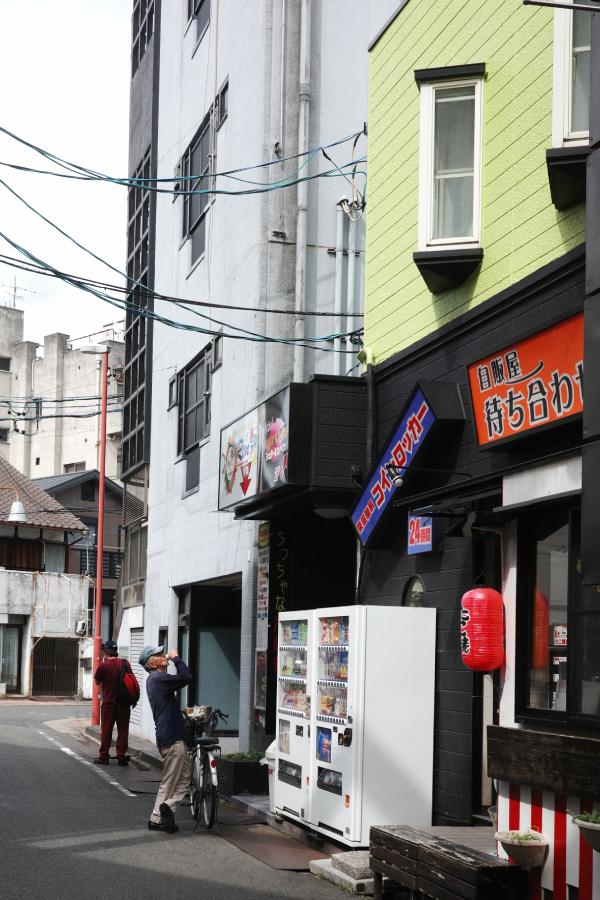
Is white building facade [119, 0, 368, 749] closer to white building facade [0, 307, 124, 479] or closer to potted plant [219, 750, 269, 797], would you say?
potted plant [219, 750, 269, 797]

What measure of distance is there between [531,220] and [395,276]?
3199 mm

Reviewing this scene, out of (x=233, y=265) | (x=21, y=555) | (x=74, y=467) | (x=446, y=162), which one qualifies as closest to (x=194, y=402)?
(x=233, y=265)

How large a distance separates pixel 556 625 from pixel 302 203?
1051 centimetres

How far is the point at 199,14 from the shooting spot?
2391cm

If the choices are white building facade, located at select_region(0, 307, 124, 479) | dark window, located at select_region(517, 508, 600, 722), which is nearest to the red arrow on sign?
dark window, located at select_region(517, 508, 600, 722)

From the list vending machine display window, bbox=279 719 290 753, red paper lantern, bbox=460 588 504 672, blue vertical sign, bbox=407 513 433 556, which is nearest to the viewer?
red paper lantern, bbox=460 588 504 672

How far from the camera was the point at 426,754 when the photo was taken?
11.6m

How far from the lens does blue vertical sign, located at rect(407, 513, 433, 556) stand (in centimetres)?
1198

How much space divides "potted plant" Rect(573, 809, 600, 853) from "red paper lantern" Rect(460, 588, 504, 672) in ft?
7.06

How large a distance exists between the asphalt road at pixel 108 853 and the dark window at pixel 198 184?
10107mm

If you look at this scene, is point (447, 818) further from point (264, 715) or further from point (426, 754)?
point (264, 715)

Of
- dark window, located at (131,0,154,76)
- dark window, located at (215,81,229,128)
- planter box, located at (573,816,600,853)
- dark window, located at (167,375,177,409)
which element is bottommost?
planter box, located at (573,816,600,853)

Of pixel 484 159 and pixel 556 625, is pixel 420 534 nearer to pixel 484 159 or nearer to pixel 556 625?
pixel 556 625

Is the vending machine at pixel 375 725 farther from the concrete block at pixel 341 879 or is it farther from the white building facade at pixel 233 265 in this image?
the white building facade at pixel 233 265
